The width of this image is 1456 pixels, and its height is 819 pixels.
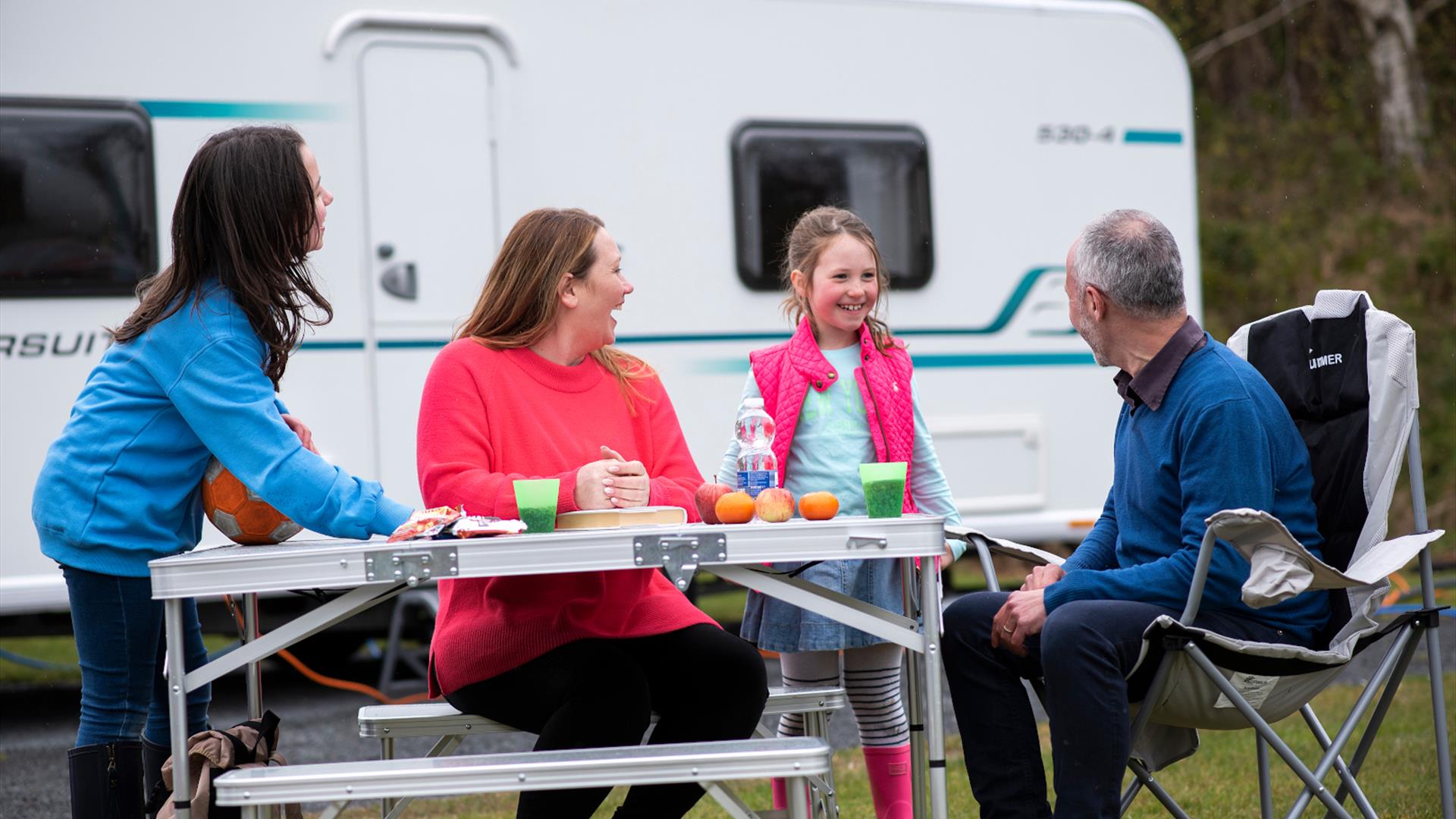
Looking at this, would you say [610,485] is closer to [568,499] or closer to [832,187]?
[568,499]

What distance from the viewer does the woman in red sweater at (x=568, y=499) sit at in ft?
8.57

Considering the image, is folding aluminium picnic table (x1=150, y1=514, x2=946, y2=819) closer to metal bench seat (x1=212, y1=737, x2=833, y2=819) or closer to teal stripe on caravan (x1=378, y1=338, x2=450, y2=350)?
metal bench seat (x1=212, y1=737, x2=833, y2=819)

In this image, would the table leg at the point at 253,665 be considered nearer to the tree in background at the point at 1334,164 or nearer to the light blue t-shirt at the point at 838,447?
the light blue t-shirt at the point at 838,447

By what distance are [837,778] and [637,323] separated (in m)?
2.20

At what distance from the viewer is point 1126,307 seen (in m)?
2.80

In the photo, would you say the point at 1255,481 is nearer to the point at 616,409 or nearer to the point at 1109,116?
the point at 616,409

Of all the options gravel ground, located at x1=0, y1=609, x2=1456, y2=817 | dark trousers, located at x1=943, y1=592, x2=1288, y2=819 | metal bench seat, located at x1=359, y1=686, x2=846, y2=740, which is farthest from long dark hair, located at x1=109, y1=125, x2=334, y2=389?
gravel ground, located at x1=0, y1=609, x2=1456, y2=817

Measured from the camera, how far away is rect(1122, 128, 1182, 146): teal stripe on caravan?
255 inches

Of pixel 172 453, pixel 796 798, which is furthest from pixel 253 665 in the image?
pixel 796 798

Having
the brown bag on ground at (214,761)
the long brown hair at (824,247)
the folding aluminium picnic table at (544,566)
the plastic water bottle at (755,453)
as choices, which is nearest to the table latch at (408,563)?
the folding aluminium picnic table at (544,566)

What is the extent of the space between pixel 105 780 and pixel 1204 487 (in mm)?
1963

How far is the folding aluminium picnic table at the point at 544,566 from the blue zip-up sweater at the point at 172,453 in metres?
0.11

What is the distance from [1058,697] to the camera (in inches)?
99.3

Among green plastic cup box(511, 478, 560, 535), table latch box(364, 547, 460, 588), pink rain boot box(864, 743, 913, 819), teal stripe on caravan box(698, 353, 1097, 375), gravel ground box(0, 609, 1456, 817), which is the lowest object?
gravel ground box(0, 609, 1456, 817)
